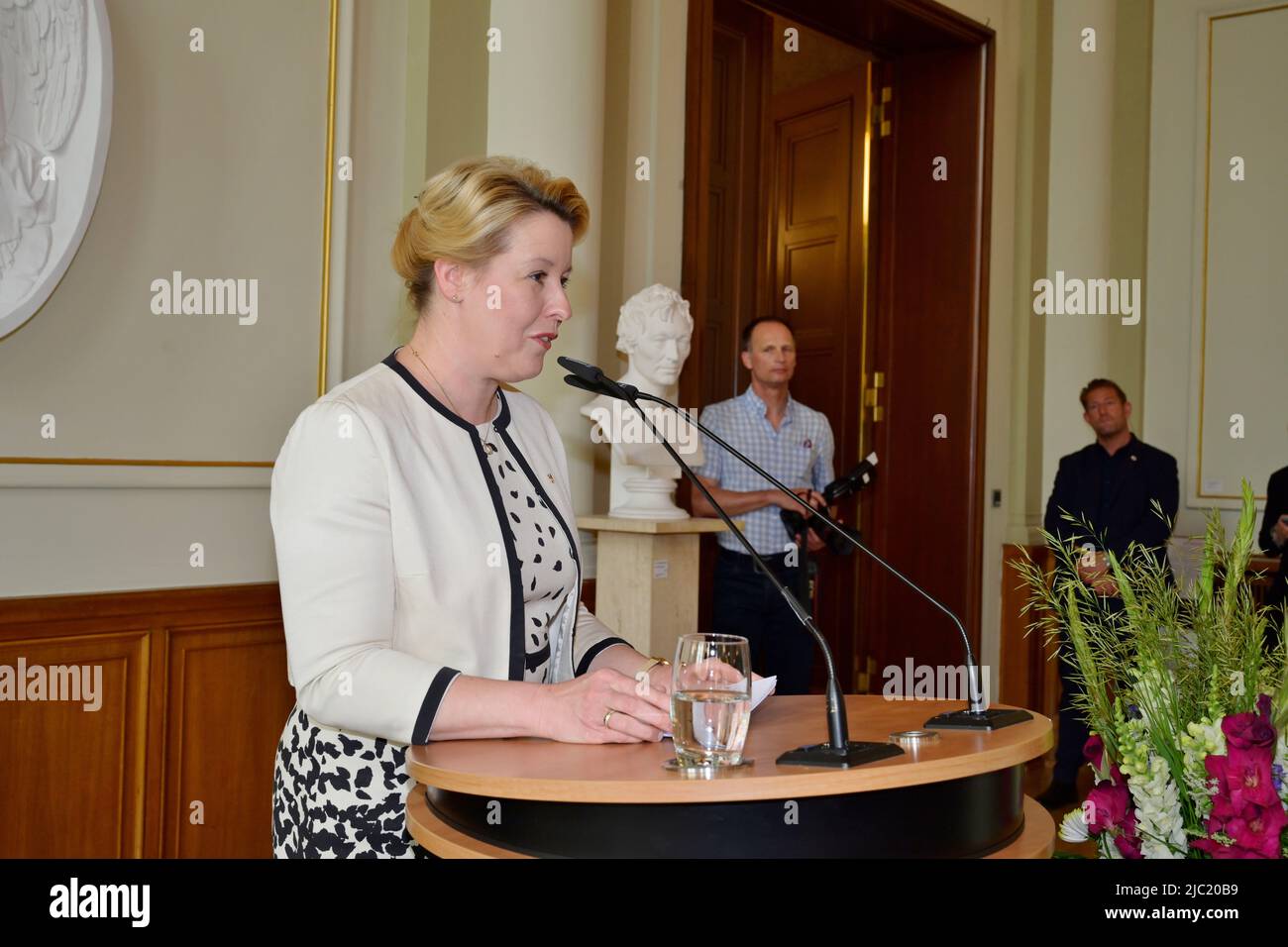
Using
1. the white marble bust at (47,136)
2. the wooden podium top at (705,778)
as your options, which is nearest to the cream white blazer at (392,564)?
the wooden podium top at (705,778)

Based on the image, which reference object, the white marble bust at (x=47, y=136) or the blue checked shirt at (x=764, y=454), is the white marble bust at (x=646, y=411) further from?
the white marble bust at (x=47, y=136)

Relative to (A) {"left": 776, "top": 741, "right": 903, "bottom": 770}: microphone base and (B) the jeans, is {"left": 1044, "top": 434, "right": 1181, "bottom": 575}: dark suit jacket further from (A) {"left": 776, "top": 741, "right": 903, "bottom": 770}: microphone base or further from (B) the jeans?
(A) {"left": 776, "top": 741, "right": 903, "bottom": 770}: microphone base

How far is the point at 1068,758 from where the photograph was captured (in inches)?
183

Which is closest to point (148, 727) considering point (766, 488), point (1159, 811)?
point (766, 488)

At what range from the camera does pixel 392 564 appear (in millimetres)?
1578

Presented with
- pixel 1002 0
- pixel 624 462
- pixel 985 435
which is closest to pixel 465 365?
pixel 624 462

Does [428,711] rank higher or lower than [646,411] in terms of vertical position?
lower

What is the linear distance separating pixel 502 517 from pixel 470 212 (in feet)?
1.46

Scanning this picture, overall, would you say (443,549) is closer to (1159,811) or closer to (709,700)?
(709,700)

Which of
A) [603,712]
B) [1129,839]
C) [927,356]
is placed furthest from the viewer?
[927,356]

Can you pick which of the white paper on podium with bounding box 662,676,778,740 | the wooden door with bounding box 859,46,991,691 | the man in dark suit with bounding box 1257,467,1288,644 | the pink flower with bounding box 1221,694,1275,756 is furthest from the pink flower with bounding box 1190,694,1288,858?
the wooden door with bounding box 859,46,991,691

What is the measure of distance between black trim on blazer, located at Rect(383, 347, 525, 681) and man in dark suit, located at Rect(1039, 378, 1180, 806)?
3.40m

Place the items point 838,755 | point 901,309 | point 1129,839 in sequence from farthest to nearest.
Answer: point 901,309 → point 838,755 → point 1129,839

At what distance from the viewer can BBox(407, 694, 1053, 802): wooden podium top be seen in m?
1.17
